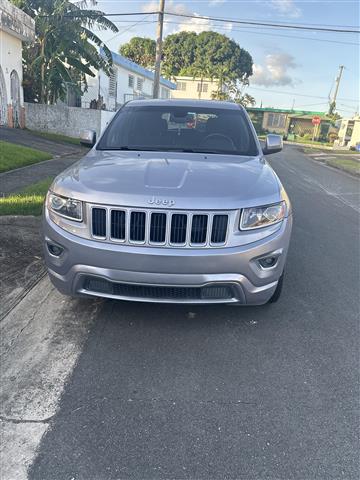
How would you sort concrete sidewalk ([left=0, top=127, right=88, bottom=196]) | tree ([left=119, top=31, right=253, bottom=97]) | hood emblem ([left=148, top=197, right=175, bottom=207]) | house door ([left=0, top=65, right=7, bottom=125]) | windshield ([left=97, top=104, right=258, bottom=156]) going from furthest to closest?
tree ([left=119, top=31, right=253, bottom=97]), house door ([left=0, top=65, right=7, bottom=125]), concrete sidewalk ([left=0, top=127, right=88, bottom=196]), windshield ([left=97, top=104, right=258, bottom=156]), hood emblem ([left=148, top=197, right=175, bottom=207])

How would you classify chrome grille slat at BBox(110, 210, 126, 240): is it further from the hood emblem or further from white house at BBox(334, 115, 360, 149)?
white house at BBox(334, 115, 360, 149)

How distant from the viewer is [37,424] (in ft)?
7.54

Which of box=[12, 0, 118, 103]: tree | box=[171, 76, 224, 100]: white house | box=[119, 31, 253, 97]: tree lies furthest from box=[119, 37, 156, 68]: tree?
box=[12, 0, 118, 103]: tree

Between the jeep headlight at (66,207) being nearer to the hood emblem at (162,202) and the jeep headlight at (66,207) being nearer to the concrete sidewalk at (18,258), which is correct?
the hood emblem at (162,202)

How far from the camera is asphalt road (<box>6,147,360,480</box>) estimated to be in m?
2.11

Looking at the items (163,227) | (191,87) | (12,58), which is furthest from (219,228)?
(191,87)

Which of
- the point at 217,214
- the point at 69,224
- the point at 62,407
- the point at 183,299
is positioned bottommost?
the point at 62,407

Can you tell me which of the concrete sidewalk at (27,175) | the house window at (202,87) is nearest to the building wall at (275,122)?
the house window at (202,87)

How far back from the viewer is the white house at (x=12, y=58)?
15.2m

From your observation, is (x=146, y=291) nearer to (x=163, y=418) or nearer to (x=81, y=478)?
(x=163, y=418)

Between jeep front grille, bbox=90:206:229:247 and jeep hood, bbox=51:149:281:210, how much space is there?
0.21ft

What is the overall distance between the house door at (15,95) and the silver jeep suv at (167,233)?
53.8 ft

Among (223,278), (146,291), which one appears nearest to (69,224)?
(146,291)

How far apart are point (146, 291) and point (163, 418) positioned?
36.5 inches
